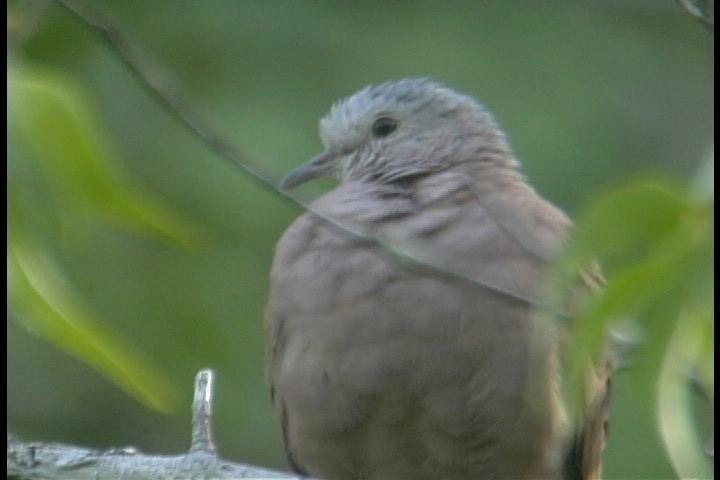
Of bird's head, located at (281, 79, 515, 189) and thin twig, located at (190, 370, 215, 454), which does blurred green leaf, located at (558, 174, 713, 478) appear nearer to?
thin twig, located at (190, 370, 215, 454)

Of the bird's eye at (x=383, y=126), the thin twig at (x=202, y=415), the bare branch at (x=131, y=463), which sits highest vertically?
the bird's eye at (x=383, y=126)

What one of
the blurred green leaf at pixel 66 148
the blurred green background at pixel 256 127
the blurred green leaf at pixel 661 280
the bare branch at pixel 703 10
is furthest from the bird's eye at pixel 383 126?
the blurred green leaf at pixel 661 280

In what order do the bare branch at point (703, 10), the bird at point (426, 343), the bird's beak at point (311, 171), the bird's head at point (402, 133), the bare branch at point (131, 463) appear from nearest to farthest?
the bare branch at point (703, 10) < the bare branch at point (131, 463) < the bird at point (426, 343) < the bird's head at point (402, 133) < the bird's beak at point (311, 171)

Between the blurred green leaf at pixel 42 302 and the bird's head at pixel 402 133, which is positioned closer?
the blurred green leaf at pixel 42 302

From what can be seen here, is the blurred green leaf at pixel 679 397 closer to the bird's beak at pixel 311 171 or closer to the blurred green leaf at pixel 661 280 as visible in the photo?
the blurred green leaf at pixel 661 280

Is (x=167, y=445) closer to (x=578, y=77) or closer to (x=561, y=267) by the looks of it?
(x=578, y=77)

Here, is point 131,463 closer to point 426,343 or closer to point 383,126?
point 426,343

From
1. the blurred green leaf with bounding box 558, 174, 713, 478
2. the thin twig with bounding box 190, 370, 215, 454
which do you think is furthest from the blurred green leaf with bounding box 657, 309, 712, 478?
the thin twig with bounding box 190, 370, 215, 454
